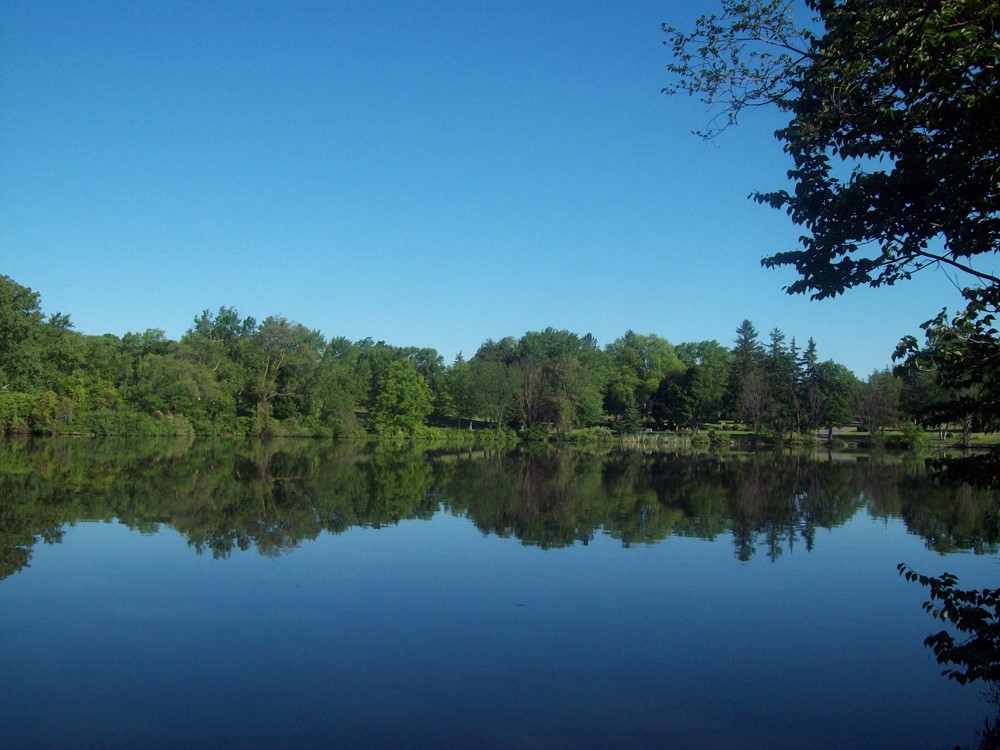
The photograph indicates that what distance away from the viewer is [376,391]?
75625 mm

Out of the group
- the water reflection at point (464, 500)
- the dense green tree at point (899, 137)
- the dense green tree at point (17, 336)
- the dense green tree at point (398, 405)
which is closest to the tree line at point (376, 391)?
the dense green tree at point (398, 405)

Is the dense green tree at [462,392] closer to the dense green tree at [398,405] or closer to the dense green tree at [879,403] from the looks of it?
the dense green tree at [398,405]

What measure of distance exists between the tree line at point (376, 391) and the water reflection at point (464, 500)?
1950 centimetres

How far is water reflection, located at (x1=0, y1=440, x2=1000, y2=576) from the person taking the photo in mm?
15250

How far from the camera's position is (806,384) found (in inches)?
2672

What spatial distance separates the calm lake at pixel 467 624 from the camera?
20.4ft

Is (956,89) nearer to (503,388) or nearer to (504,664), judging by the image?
(504,664)

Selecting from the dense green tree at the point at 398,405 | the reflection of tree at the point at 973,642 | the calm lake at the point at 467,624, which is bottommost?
the calm lake at the point at 467,624

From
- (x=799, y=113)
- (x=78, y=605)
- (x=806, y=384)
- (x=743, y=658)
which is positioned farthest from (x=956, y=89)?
(x=806, y=384)

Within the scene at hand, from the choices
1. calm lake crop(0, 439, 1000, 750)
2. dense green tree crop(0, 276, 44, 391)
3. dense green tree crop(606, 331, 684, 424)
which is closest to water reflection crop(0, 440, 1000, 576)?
calm lake crop(0, 439, 1000, 750)

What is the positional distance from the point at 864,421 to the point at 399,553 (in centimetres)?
6288

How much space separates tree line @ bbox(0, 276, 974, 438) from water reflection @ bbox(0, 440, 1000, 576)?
19495 mm

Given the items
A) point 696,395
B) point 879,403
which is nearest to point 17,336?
point 696,395

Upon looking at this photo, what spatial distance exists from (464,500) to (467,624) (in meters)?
12.5
